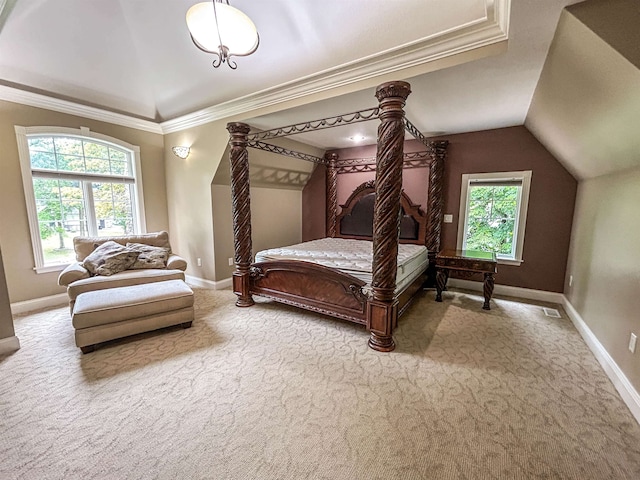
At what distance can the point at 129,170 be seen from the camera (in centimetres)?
439

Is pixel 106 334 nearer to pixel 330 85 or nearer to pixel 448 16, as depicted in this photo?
pixel 330 85

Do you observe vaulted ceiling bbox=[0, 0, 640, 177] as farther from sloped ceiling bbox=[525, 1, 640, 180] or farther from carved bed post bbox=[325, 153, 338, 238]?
carved bed post bbox=[325, 153, 338, 238]

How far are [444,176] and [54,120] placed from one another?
5700 mm

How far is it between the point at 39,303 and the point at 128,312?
2.13 meters

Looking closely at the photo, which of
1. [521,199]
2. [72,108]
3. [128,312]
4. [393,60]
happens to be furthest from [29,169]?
[521,199]

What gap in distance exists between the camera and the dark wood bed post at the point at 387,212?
2.31 m

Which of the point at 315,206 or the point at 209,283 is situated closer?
the point at 209,283

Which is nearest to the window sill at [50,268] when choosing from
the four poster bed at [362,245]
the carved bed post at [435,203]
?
the four poster bed at [362,245]

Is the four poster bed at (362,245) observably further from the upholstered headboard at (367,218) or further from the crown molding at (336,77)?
the crown molding at (336,77)

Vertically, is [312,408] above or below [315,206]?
below

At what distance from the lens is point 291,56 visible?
2.79 meters

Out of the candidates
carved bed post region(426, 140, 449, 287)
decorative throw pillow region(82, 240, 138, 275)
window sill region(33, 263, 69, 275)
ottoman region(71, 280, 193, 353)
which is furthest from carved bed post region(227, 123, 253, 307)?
carved bed post region(426, 140, 449, 287)

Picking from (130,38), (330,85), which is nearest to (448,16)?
(330,85)

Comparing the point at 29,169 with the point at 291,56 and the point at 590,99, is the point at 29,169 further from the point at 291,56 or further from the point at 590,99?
the point at 590,99
